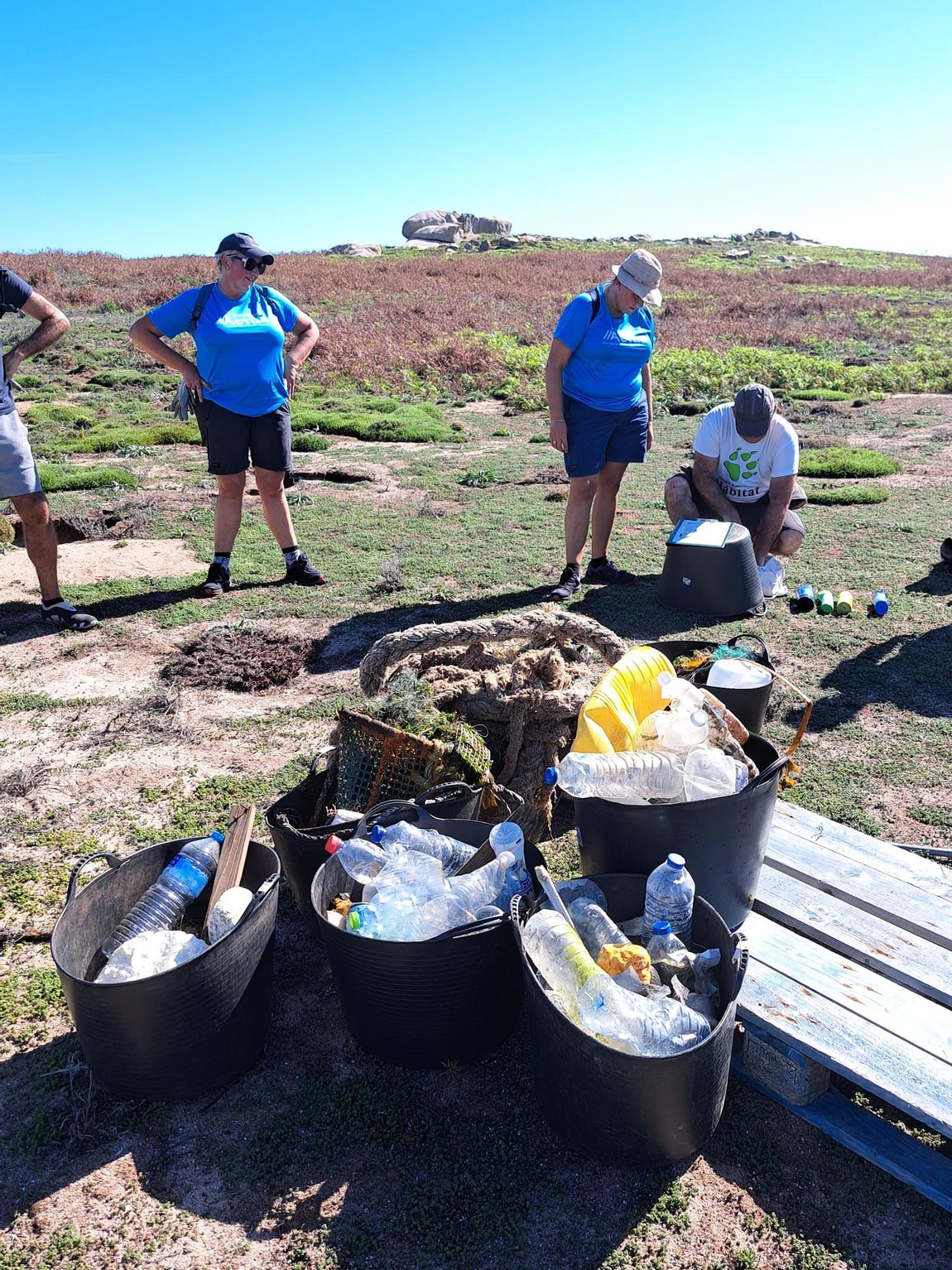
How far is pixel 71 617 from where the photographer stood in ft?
18.3

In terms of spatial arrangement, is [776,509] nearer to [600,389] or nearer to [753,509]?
[753,509]

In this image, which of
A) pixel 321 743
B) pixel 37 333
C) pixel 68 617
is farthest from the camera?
pixel 68 617

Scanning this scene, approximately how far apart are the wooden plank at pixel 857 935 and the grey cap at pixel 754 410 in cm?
345

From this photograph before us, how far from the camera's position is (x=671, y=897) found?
237 centimetres

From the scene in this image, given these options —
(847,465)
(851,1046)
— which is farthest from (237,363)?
(847,465)

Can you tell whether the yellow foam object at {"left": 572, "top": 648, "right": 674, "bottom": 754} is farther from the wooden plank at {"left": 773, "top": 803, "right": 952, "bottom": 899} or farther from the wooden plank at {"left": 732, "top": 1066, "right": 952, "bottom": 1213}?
the wooden plank at {"left": 732, "top": 1066, "right": 952, "bottom": 1213}


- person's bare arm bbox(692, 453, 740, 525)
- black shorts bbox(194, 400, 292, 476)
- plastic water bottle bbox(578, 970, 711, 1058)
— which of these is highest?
black shorts bbox(194, 400, 292, 476)

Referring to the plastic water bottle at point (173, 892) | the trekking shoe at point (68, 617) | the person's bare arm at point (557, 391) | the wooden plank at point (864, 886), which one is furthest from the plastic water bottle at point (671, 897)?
the trekking shoe at point (68, 617)

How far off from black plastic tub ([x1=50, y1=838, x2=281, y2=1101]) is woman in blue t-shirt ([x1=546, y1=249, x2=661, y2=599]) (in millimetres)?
3727

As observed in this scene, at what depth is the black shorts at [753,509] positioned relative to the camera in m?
6.02

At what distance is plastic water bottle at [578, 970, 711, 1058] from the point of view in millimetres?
2115

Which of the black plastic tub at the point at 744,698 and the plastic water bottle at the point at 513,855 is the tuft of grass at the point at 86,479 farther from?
the plastic water bottle at the point at 513,855

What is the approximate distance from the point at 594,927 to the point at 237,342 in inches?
166

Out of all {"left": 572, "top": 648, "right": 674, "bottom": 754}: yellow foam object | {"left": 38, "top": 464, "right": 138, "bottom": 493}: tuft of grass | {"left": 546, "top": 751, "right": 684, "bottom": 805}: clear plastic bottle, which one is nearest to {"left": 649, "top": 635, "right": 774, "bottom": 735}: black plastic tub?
{"left": 572, "top": 648, "right": 674, "bottom": 754}: yellow foam object
